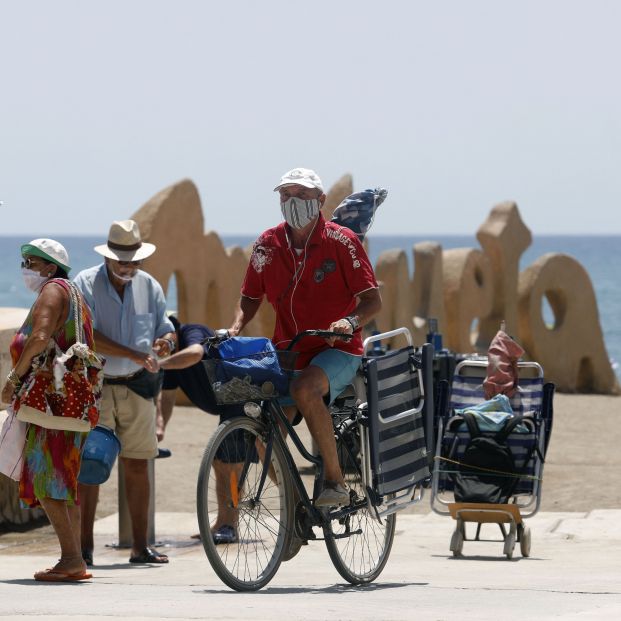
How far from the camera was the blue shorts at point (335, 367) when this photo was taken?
21.2ft

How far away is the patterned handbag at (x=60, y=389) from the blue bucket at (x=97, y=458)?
95 cm

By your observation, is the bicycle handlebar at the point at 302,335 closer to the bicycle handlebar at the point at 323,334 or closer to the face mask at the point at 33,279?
the bicycle handlebar at the point at 323,334

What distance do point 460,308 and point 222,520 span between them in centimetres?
1554

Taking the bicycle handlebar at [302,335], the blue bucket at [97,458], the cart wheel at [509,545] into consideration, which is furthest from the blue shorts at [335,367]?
the cart wheel at [509,545]

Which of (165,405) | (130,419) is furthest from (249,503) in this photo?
(165,405)

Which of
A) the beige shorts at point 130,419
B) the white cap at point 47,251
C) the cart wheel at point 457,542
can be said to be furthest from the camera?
the cart wheel at point 457,542

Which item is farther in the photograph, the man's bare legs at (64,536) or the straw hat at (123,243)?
the straw hat at (123,243)

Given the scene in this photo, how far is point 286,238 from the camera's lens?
679cm

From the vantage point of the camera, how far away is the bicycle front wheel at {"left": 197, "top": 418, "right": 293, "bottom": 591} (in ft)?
20.4

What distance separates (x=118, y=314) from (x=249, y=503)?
1955 mm

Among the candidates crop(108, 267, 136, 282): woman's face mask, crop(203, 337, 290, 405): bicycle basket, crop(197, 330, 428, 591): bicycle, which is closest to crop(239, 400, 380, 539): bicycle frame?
crop(197, 330, 428, 591): bicycle

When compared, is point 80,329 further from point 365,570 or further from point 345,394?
point 365,570

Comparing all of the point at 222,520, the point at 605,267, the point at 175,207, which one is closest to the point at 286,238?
the point at 222,520

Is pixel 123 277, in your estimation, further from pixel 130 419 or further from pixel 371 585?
pixel 371 585
